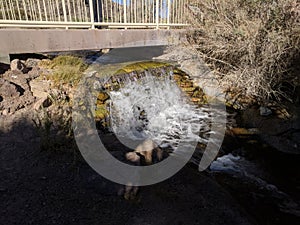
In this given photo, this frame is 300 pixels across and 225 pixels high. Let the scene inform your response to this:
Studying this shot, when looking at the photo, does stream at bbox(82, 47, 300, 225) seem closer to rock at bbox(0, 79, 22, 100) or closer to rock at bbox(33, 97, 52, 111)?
rock at bbox(33, 97, 52, 111)

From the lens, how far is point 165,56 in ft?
27.7

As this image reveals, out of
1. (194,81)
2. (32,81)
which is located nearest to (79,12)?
(32,81)

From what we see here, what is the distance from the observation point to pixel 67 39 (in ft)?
18.2

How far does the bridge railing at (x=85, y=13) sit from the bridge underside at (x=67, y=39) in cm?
33

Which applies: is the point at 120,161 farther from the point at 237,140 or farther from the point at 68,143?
the point at 237,140

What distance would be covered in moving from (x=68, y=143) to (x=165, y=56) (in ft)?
19.4

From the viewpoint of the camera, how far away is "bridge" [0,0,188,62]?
4.93 meters

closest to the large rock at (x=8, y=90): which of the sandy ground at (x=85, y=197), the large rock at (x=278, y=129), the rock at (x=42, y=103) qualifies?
the rock at (x=42, y=103)

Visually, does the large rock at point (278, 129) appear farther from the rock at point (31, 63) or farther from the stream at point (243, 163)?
the rock at point (31, 63)

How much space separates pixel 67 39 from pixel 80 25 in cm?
72

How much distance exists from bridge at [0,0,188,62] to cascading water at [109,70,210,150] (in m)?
1.43

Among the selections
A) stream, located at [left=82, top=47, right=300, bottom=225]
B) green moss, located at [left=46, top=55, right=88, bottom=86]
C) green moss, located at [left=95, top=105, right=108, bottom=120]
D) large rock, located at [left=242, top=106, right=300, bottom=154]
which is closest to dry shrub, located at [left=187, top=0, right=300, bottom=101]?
large rock, located at [left=242, top=106, right=300, bottom=154]

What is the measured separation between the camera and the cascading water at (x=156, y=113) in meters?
4.84

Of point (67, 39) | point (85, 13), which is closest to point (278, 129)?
point (67, 39)
